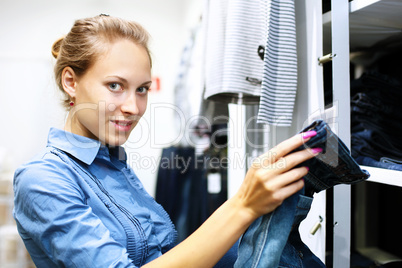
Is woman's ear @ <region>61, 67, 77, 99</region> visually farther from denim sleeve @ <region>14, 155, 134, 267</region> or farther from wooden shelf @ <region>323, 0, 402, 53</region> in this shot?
wooden shelf @ <region>323, 0, 402, 53</region>

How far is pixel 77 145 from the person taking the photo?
2.25ft

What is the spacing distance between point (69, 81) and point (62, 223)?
1.16 feet

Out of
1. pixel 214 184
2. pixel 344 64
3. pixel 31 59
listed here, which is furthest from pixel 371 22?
pixel 31 59

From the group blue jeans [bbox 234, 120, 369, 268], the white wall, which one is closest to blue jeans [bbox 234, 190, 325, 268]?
blue jeans [bbox 234, 120, 369, 268]

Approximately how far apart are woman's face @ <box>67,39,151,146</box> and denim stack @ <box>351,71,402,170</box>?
55 cm

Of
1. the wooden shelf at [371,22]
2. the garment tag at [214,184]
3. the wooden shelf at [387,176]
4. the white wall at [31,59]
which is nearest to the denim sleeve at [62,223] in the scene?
the wooden shelf at [387,176]

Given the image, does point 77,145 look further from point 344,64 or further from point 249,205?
point 344,64

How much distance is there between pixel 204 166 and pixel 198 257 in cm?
127

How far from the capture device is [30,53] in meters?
2.56

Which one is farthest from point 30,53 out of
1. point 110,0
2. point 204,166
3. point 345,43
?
point 345,43

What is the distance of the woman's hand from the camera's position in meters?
0.49

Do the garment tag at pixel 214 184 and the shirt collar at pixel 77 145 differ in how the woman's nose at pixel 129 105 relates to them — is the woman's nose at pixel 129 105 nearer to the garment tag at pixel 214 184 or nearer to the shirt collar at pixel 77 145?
the shirt collar at pixel 77 145

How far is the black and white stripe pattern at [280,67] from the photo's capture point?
0.79m

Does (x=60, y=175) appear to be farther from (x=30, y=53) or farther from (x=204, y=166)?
(x=30, y=53)
